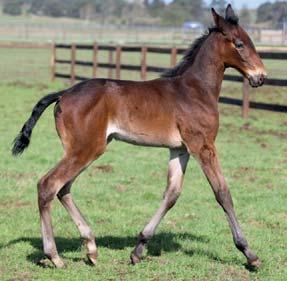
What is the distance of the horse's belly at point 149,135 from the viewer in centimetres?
582

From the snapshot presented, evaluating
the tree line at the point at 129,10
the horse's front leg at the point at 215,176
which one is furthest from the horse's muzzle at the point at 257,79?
the tree line at the point at 129,10

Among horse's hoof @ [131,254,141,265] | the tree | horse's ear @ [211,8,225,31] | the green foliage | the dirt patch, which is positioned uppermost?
horse's ear @ [211,8,225,31]

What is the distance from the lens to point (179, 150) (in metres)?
6.12

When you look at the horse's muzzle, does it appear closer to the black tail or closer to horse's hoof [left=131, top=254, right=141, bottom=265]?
the black tail

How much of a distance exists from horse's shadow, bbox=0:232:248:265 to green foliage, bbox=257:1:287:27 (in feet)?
292

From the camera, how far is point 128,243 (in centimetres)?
667

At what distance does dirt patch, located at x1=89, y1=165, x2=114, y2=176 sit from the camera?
10.2 meters

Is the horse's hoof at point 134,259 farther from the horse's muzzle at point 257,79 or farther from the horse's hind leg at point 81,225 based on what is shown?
the horse's muzzle at point 257,79

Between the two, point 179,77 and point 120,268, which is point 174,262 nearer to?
point 120,268

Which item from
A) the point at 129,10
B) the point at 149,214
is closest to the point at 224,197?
the point at 149,214

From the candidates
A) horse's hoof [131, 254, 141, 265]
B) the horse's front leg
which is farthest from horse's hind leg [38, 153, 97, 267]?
the horse's front leg

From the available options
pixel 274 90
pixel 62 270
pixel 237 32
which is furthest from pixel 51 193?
pixel 274 90

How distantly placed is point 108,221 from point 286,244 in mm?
2024

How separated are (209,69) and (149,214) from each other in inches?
91.2
